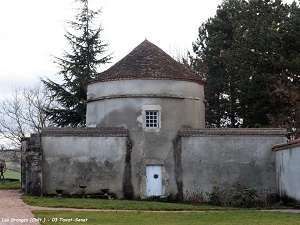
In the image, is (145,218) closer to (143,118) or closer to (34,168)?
(34,168)

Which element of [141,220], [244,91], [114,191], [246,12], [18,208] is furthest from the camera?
[246,12]

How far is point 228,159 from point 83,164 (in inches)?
304

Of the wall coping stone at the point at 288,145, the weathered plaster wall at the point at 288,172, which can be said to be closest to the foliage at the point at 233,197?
the weathered plaster wall at the point at 288,172

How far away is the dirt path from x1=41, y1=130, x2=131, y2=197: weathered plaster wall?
290 cm

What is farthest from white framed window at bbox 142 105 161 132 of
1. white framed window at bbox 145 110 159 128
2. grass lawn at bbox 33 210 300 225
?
grass lawn at bbox 33 210 300 225

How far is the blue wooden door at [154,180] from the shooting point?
1081 inches

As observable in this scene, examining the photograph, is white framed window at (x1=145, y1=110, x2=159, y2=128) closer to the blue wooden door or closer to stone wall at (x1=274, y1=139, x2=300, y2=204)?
the blue wooden door

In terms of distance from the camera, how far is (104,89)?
2914cm

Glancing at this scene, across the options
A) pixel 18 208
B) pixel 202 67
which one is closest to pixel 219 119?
pixel 202 67

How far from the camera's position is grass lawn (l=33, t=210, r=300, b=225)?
16234mm

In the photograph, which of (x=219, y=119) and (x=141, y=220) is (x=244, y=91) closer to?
(x=219, y=119)

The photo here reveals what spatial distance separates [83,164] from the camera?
88.8 ft

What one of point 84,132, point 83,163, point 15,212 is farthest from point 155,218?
point 84,132

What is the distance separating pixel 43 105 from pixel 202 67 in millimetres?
15229
